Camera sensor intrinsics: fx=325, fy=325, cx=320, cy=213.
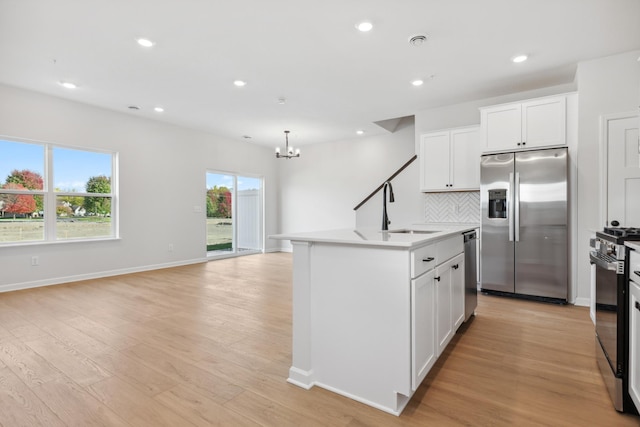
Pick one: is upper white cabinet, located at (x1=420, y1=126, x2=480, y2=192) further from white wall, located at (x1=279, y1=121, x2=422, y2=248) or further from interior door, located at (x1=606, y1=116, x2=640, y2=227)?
white wall, located at (x1=279, y1=121, x2=422, y2=248)

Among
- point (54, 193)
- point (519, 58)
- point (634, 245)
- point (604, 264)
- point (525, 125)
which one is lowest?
point (604, 264)

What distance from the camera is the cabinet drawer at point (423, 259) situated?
1.73 m

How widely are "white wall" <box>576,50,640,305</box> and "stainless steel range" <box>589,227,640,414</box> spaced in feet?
6.68

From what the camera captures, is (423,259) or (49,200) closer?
(423,259)

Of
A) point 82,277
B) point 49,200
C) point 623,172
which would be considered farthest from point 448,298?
point 49,200

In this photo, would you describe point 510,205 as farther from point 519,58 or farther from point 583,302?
point 519,58

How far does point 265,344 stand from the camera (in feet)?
8.66

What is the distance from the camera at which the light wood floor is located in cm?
171

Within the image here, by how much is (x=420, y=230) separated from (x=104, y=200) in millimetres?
5268

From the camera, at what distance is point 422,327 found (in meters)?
1.84

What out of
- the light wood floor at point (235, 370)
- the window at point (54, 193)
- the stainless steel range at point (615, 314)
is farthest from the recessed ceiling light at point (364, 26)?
the window at point (54, 193)

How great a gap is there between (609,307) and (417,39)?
2.70 m

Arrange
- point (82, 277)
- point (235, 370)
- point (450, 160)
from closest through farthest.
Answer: point (235, 370), point (450, 160), point (82, 277)

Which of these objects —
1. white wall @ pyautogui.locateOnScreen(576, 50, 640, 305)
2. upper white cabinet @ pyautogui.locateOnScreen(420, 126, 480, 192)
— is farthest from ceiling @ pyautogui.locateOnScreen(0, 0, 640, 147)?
upper white cabinet @ pyautogui.locateOnScreen(420, 126, 480, 192)
